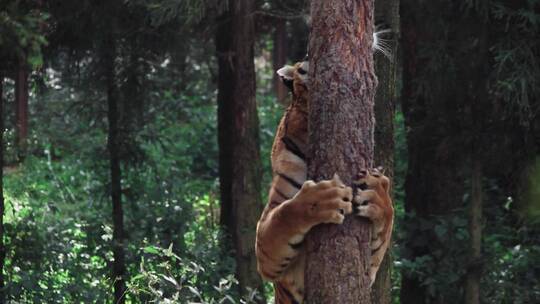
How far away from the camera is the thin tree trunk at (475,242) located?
7.82 metres

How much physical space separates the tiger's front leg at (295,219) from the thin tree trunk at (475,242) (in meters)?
3.71

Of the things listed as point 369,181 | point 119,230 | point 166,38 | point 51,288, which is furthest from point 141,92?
point 369,181

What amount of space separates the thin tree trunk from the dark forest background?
0.01 metres

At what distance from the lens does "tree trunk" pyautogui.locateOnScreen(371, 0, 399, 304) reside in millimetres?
5922

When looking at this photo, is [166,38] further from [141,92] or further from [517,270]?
[517,270]

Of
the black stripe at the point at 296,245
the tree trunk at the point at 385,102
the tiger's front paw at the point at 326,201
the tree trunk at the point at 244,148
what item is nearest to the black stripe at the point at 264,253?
the black stripe at the point at 296,245

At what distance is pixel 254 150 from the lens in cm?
898

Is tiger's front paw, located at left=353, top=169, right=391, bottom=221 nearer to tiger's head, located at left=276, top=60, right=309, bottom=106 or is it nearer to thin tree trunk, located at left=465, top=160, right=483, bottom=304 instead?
tiger's head, located at left=276, top=60, right=309, bottom=106

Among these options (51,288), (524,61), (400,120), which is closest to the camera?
(524,61)

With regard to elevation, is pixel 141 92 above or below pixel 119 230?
above

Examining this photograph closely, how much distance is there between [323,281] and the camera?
392 centimetres

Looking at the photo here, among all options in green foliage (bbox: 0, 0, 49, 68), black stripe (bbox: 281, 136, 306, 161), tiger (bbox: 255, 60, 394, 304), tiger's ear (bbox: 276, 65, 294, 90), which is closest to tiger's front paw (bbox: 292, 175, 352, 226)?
tiger (bbox: 255, 60, 394, 304)

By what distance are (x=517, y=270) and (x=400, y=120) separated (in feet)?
15.5

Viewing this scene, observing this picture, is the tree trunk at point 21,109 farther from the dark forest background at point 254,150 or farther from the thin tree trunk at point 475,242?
the thin tree trunk at point 475,242
